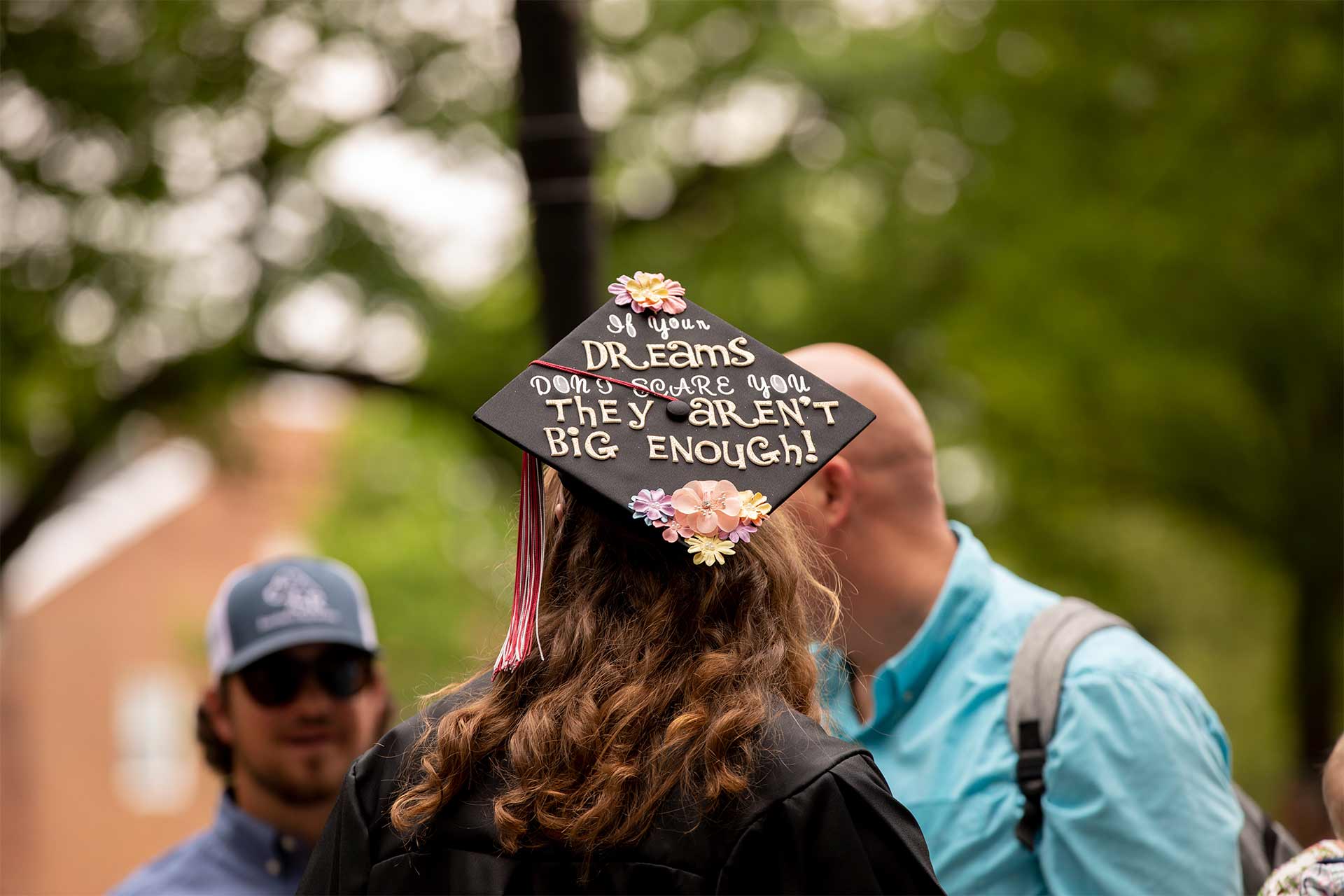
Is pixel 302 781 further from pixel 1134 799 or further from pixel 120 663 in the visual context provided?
pixel 120 663

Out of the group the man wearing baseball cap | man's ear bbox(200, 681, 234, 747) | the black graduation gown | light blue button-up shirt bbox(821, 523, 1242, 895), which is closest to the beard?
the man wearing baseball cap

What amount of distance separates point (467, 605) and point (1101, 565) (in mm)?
16593

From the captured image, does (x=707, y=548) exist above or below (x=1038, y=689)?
above

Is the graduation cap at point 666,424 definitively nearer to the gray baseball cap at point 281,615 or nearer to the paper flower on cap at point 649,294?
the paper flower on cap at point 649,294

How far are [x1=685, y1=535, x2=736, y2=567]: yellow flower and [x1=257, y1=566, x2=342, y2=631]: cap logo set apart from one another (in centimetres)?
203

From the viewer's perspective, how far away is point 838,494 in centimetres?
332

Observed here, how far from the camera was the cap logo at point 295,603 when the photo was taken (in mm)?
3813

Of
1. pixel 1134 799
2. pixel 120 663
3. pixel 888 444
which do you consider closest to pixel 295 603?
pixel 888 444

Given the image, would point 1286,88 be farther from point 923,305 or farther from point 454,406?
point 454,406

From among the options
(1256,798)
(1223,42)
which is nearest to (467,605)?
(1256,798)

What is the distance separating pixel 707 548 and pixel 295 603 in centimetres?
209

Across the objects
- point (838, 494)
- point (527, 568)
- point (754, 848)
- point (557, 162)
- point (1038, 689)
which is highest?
point (557, 162)

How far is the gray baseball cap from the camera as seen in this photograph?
3799 mm

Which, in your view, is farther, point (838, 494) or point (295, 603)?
point (295, 603)
